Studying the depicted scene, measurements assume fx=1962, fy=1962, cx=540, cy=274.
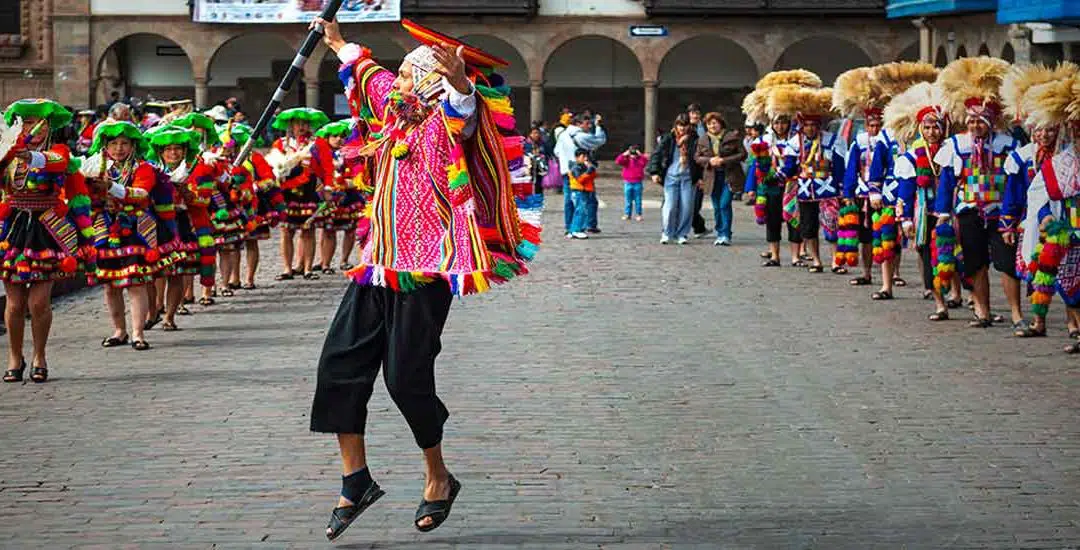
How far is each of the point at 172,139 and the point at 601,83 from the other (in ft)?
129

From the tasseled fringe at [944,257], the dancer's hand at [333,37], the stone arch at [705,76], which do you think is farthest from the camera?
the stone arch at [705,76]

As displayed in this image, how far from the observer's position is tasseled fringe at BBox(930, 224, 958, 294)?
1558 cm

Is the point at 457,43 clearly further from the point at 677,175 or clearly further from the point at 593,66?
the point at 593,66

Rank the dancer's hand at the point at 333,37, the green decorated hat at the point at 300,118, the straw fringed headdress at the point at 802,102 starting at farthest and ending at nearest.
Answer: the straw fringed headdress at the point at 802,102 < the green decorated hat at the point at 300,118 < the dancer's hand at the point at 333,37

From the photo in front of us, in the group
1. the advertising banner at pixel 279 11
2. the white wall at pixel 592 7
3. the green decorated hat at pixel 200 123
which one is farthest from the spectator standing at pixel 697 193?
the advertising banner at pixel 279 11

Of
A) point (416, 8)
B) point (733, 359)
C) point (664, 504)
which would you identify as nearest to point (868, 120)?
point (733, 359)

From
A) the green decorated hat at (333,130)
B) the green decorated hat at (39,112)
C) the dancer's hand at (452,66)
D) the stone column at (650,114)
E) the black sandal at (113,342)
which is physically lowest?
the black sandal at (113,342)

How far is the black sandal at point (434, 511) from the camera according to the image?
7.59 m

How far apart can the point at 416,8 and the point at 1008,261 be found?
37.1 meters

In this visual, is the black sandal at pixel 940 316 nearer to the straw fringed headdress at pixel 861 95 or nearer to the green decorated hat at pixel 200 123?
the straw fringed headdress at pixel 861 95

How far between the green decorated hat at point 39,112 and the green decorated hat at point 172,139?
2463mm

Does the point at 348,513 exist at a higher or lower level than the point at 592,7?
lower

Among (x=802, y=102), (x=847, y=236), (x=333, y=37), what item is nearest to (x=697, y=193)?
(x=802, y=102)

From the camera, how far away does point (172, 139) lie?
14797 mm
